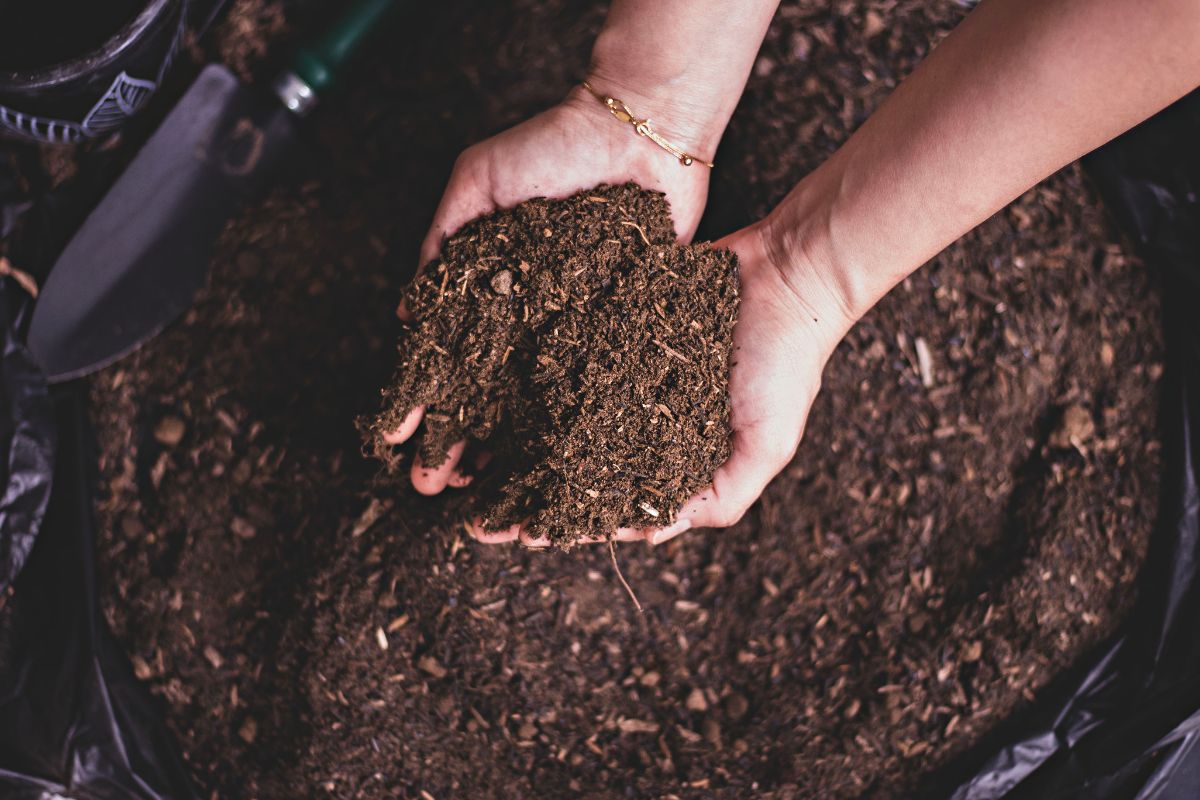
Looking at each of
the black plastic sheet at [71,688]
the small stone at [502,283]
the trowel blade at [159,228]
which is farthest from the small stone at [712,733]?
the trowel blade at [159,228]

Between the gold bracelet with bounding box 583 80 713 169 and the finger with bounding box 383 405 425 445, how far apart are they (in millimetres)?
557

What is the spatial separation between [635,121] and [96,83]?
943 mm

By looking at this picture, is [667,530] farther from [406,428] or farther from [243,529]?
[243,529]

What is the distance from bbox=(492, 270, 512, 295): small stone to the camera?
3.78 ft

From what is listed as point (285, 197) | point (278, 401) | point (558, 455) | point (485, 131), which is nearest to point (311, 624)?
point (278, 401)

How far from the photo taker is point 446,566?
139 cm

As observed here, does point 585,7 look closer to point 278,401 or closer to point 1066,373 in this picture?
point 278,401

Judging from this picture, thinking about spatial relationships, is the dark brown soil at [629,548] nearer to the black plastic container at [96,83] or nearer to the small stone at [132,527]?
the small stone at [132,527]

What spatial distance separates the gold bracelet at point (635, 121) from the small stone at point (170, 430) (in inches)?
38.5

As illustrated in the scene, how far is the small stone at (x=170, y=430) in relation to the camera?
5.13 ft

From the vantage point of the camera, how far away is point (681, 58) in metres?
1.27

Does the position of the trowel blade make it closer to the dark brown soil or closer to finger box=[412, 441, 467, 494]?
the dark brown soil

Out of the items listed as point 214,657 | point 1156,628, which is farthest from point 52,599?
point 1156,628

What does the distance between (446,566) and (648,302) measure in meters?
0.58
